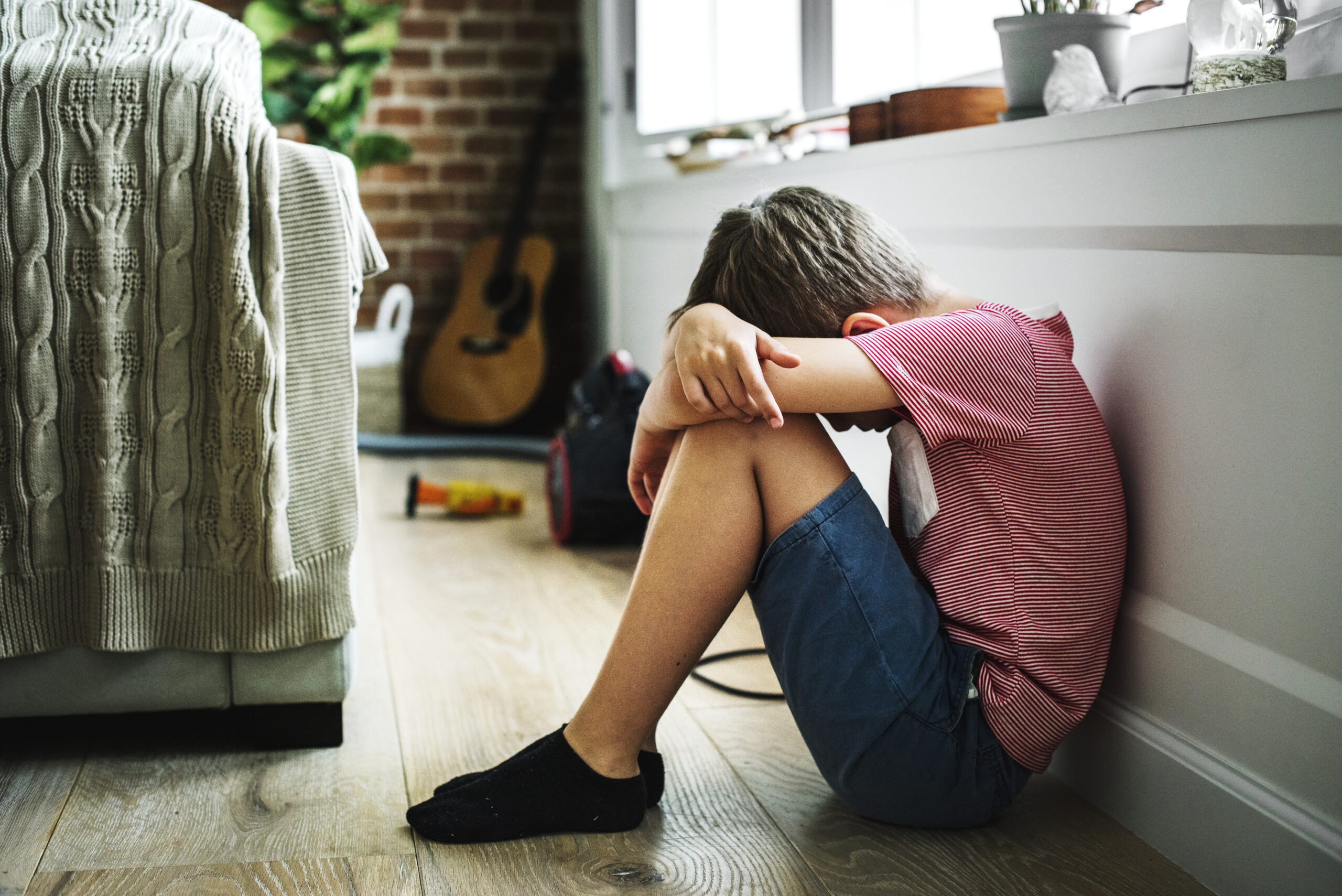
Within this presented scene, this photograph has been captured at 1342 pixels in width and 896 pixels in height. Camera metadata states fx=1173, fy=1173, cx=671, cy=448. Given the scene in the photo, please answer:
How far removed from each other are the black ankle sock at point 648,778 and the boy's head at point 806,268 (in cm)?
42

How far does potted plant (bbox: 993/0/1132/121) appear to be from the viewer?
119 cm

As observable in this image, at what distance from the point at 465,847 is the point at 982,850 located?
17.9 inches

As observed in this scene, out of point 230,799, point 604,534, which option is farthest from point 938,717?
point 604,534

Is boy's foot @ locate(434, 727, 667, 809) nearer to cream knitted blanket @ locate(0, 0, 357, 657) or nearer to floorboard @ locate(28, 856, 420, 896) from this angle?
floorboard @ locate(28, 856, 420, 896)

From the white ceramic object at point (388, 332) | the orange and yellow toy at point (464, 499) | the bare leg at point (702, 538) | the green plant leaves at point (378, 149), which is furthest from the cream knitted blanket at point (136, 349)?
the green plant leaves at point (378, 149)

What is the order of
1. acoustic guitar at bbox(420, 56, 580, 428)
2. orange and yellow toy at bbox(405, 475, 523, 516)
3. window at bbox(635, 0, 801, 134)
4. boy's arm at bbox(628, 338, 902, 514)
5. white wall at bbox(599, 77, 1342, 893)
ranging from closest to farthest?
white wall at bbox(599, 77, 1342, 893), boy's arm at bbox(628, 338, 902, 514), window at bbox(635, 0, 801, 134), orange and yellow toy at bbox(405, 475, 523, 516), acoustic guitar at bbox(420, 56, 580, 428)

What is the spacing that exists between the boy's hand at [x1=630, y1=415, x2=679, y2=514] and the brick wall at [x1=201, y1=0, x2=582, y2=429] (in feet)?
8.20

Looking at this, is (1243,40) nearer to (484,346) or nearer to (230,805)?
(230,805)

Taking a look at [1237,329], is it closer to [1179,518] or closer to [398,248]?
[1179,518]

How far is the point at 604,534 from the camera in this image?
2.21 meters

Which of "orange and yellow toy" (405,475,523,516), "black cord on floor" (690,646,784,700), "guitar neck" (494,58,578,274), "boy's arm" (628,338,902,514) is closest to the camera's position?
"boy's arm" (628,338,902,514)

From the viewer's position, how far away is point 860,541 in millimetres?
970

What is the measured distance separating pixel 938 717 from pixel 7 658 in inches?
35.0

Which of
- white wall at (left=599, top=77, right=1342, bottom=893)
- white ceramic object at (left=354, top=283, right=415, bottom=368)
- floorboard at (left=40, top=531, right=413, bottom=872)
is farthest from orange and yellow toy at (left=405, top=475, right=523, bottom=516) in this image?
white wall at (left=599, top=77, right=1342, bottom=893)
